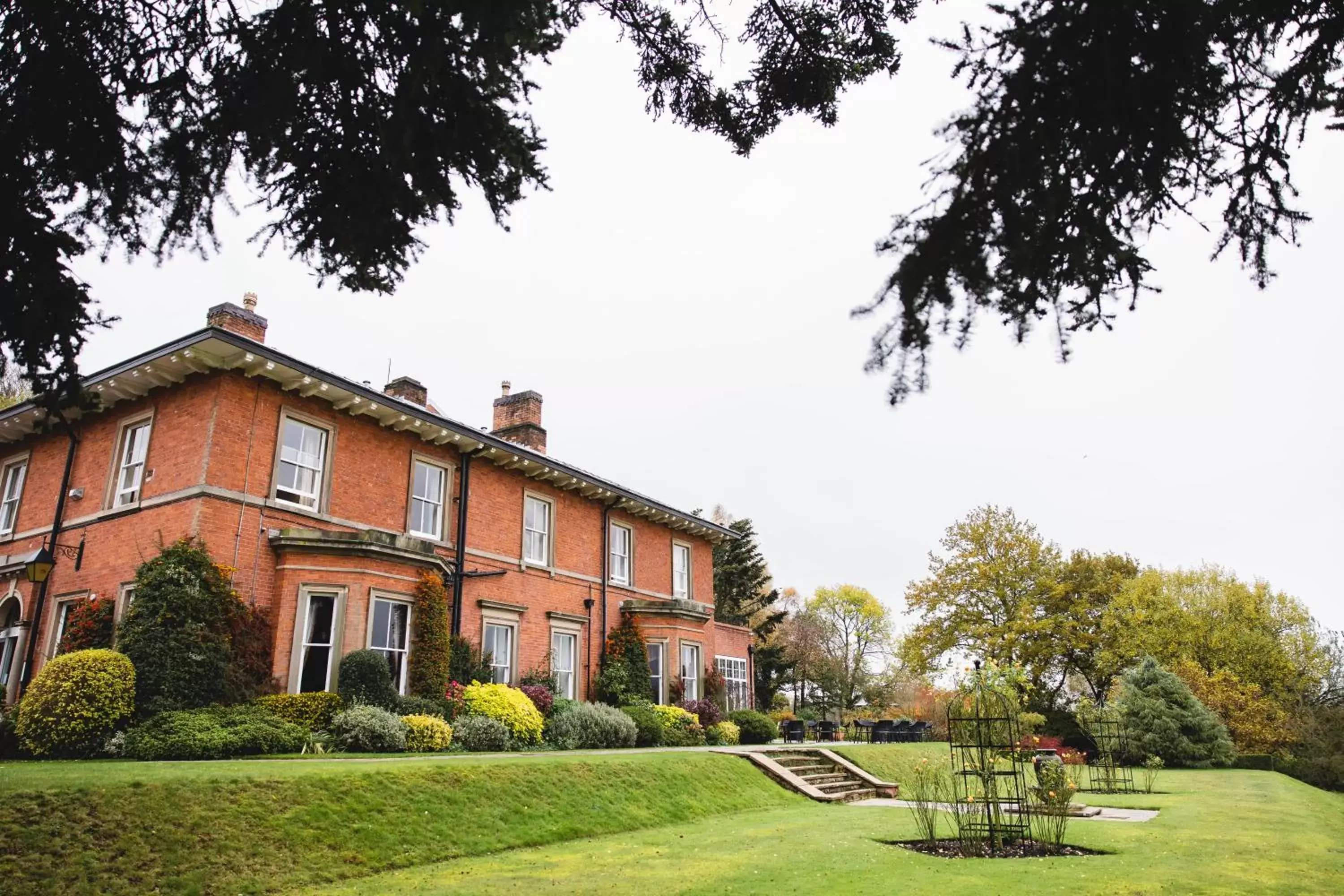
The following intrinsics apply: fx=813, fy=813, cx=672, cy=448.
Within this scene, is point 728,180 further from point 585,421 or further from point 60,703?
point 585,421

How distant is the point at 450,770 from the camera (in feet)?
35.8

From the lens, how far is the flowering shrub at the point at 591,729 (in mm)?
18031

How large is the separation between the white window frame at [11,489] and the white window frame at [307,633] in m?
8.32

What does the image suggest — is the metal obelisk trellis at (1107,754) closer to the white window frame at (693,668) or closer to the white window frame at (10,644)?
the white window frame at (693,668)

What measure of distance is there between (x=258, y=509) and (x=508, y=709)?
6.47 metres

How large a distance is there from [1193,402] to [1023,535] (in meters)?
27.0

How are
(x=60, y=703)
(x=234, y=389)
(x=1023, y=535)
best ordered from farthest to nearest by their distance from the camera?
(x=1023, y=535), (x=234, y=389), (x=60, y=703)

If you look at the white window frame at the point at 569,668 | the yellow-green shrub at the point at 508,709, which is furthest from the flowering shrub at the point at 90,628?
the white window frame at the point at 569,668

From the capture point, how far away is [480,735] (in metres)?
16.0

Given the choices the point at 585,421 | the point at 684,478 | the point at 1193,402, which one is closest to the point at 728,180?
the point at 1193,402

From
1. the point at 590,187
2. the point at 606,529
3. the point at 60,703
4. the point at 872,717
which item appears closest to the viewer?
the point at 590,187

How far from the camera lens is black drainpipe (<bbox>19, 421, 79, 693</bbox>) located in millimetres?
16156

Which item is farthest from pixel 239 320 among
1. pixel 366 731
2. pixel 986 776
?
pixel 986 776

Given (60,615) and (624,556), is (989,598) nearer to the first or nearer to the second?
(624,556)
